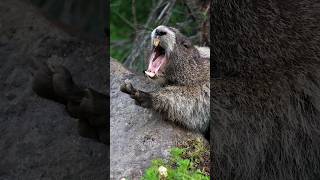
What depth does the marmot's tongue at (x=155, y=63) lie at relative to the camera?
277cm

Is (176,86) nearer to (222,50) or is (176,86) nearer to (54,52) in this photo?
(222,50)

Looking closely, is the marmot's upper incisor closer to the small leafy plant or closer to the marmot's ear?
the marmot's ear

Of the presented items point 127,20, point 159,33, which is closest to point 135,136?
point 159,33

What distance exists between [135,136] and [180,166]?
26cm

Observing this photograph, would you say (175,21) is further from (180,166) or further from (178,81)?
(180,166)

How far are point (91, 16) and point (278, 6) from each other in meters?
2.93

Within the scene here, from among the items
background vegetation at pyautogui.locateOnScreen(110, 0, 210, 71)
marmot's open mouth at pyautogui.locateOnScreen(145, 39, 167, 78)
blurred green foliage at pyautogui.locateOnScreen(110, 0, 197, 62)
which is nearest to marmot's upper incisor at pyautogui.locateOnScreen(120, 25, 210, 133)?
marmot's open mouth at pyautogui.locateOnScreen(145, 39, 167, 78)

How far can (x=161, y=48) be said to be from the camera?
283 cm

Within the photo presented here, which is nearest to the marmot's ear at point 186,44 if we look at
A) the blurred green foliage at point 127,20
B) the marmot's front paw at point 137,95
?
the marmot's front paw at point 137,95

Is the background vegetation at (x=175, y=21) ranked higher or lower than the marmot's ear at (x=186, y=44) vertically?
lower

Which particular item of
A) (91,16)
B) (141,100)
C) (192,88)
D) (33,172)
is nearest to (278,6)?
(192,88)

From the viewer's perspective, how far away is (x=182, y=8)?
14.5 ft

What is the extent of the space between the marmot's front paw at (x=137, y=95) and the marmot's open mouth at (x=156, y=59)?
0.09 m

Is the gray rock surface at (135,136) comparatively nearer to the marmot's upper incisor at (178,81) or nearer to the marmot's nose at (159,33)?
the marmot's upper incisor at (178,81)
